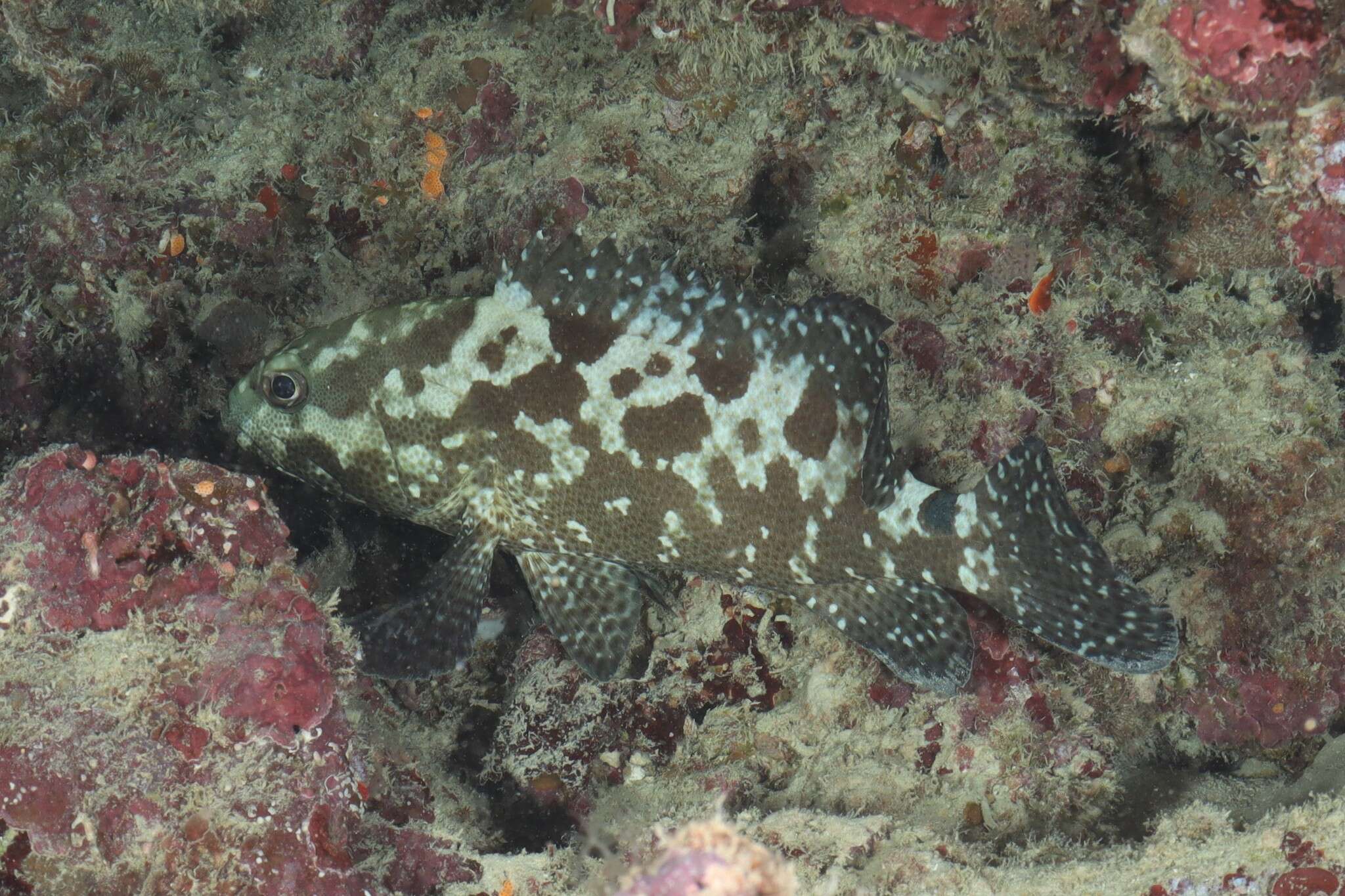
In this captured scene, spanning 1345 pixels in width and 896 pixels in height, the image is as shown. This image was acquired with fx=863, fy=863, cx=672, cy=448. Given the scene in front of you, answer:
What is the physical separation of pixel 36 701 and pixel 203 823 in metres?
0.66

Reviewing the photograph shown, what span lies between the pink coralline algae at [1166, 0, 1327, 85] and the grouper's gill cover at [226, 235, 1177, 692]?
4.84 ft

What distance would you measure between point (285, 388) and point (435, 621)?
1383 mm

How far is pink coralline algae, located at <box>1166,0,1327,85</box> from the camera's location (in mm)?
2709

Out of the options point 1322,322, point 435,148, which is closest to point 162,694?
point 435,148

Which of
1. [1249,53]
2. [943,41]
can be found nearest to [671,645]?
[943,41]

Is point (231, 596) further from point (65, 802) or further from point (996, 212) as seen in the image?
point (996, 212)

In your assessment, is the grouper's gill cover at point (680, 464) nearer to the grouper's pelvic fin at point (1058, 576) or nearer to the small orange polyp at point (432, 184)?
the grouper's pelvic fin at point (1058, 576)

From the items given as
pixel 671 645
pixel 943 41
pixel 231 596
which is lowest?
pixel 671 645

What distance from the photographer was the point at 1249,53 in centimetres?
281

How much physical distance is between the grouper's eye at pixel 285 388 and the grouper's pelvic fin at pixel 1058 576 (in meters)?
3.23

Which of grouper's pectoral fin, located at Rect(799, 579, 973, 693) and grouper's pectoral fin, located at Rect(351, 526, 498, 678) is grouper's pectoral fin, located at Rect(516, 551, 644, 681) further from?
grouper's pectoral fin, located at Rect(799, 579, 973, 693)

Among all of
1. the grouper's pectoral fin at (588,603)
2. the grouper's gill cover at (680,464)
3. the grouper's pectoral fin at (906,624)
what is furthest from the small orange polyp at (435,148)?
the grouper's pectoral fin at (906,624)

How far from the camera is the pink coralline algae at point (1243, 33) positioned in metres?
2.71

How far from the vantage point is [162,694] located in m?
2.88
